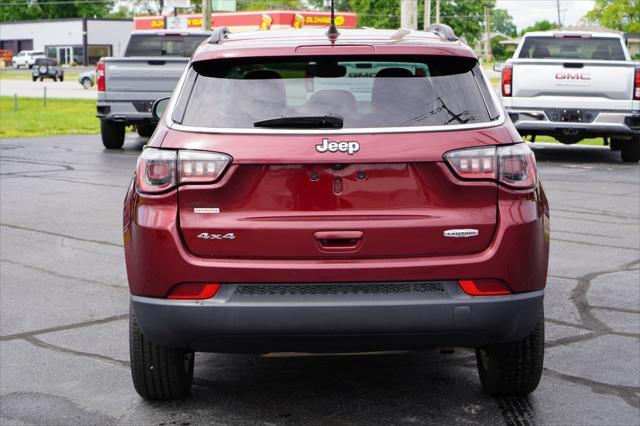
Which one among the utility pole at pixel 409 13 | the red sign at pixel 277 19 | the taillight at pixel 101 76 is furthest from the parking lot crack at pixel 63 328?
the red sign at pixel 277 19

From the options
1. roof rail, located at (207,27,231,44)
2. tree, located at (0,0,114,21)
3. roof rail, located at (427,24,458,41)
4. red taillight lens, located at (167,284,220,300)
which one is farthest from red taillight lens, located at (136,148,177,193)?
tree, located at (0,0,114,21)

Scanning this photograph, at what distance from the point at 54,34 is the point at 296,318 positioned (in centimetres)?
11286

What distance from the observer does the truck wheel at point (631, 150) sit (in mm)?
17328

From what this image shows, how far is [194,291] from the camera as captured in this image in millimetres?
4277

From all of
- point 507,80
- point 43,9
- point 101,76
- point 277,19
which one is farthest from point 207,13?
point 43,9

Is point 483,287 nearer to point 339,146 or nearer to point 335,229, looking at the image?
point 335,229

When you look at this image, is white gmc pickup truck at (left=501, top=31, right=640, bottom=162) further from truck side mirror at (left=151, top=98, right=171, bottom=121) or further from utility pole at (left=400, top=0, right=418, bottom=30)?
truck side mirror at (left=151, top=98, right=171, bottom=121)

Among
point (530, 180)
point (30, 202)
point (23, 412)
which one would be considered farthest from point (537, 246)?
point (30, 202)

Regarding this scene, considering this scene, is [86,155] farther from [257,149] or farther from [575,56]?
[257,149]

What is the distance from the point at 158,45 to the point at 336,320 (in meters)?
17.3

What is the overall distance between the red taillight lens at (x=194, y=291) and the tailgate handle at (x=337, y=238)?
454 mm

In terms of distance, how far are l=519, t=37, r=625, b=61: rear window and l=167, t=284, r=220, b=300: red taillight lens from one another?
48.7 feet

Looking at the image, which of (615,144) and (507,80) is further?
(615,144)

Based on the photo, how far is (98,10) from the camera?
136125 mm
